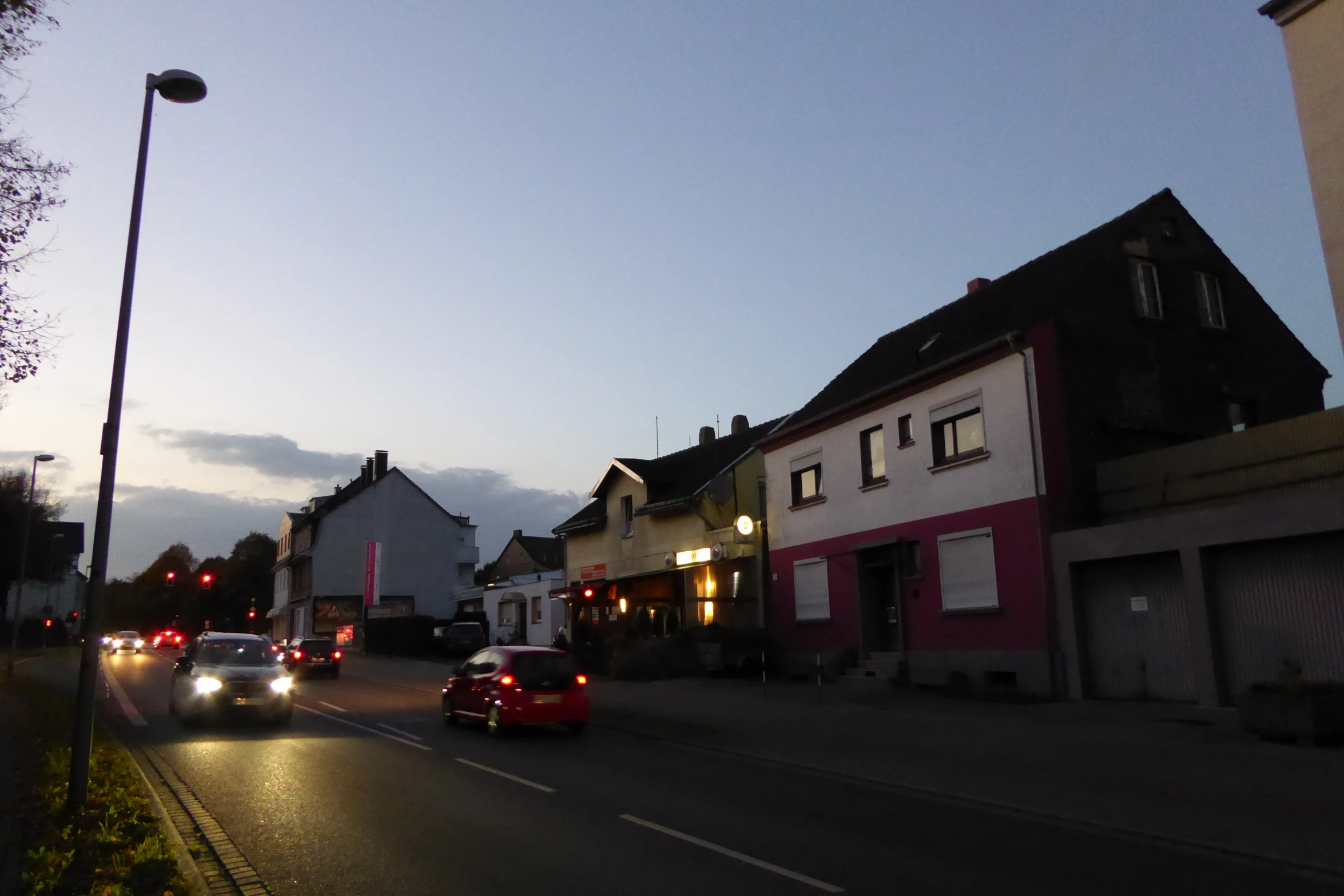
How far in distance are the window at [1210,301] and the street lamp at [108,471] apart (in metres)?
21.0

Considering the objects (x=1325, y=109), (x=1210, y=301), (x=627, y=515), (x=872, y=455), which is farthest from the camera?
(x=627, y=515)

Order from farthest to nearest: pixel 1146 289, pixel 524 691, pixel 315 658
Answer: pixel 315 658 → pixel 1146 289 → pixel 524 691

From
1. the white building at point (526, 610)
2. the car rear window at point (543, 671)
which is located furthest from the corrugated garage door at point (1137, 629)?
the white building at point (526, 610)

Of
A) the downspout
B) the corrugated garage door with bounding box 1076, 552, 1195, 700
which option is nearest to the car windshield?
the downspout

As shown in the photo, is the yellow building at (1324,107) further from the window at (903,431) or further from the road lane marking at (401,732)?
the road lane marking at (401,732)

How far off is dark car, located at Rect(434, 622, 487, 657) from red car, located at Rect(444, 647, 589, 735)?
1146 inches

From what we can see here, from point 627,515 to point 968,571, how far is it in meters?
18.2

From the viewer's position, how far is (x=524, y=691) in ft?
52.5

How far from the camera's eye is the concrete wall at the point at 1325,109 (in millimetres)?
16453

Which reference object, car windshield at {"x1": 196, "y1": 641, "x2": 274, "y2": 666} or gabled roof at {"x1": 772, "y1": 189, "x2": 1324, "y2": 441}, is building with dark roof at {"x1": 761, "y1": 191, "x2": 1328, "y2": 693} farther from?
car windshield at {"x1": 196, "y1": 641, "x2": 274, "y2": 666}

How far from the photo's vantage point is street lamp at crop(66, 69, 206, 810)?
9.04m

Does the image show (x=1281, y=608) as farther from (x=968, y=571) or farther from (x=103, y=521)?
(x=103, y=521)

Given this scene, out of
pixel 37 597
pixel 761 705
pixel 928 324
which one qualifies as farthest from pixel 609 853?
pixel 37 597

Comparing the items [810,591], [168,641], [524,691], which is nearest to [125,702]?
[524,691]
